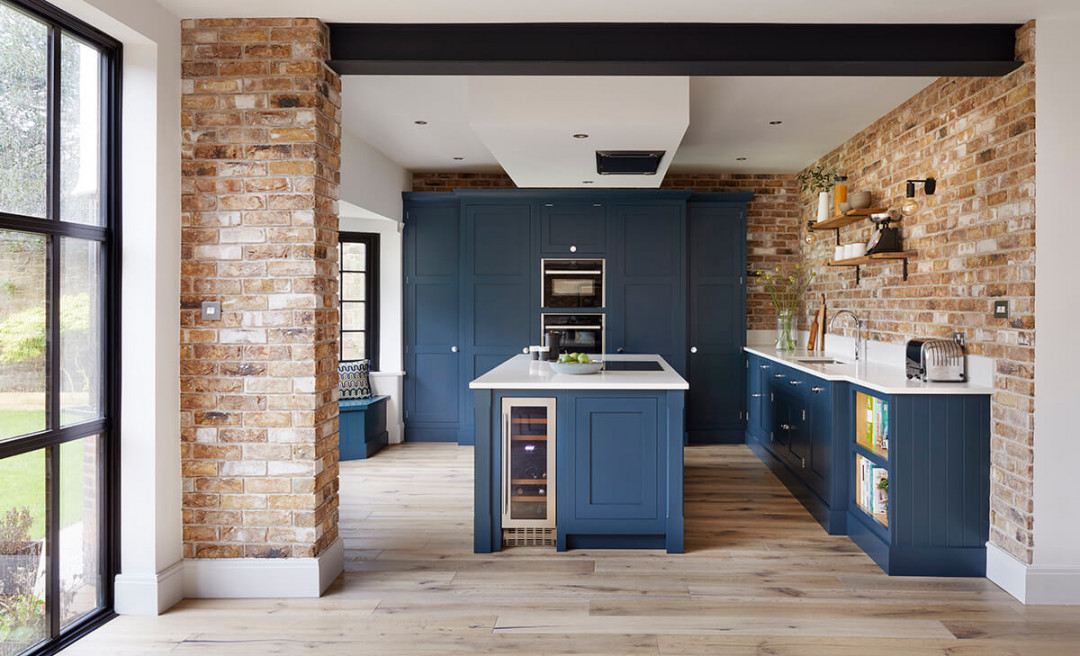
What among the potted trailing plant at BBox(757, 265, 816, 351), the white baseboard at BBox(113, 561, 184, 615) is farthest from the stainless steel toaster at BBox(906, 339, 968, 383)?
the white baseboard at BBox(113, 561, 184, 615)

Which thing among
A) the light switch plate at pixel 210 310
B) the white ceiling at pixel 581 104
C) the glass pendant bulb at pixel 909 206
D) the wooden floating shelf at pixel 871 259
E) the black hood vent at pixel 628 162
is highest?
the white ceiling at pixel 581 104

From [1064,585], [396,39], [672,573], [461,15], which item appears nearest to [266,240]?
[396,39]

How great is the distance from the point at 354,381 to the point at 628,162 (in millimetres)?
3340

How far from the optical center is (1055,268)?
117 inches

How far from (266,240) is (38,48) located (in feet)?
3.44

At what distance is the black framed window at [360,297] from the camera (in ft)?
21.5

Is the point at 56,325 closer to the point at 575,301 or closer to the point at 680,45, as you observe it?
the point at 680,45

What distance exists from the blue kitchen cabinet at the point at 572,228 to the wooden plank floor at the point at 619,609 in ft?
9.86

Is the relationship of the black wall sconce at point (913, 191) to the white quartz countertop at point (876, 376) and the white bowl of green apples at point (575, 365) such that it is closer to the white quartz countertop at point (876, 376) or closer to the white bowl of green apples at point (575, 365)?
the white quartz countertop at point (876, 376)

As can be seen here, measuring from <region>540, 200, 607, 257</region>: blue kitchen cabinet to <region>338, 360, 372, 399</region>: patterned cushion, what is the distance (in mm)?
2043

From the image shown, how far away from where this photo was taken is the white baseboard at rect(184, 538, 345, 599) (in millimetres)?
3061

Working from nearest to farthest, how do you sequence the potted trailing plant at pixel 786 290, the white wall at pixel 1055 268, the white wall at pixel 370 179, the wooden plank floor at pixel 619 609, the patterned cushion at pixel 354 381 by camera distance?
the wooden plank floor at pixel 619 609
the white wall at pixel 1055 268
the white wall at pixel 370 179
the patterned cushion at pixel 354 381
the potted trailing plant at pixel 786 290

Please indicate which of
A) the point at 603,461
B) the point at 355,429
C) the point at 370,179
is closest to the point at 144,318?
the point at 603,461

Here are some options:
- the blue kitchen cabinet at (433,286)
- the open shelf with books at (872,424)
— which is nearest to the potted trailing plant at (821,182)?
the open shelf with books at (872,424)
